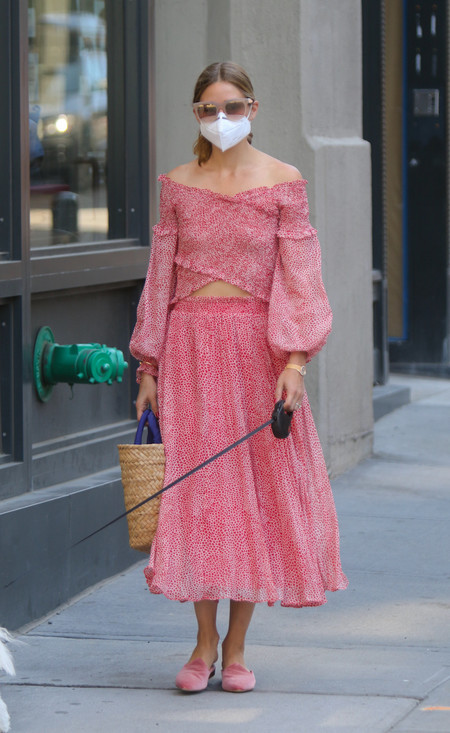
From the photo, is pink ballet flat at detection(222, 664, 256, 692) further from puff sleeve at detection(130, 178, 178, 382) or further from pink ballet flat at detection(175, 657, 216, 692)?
puff sleeve at detection(130, 178, 178, 382)

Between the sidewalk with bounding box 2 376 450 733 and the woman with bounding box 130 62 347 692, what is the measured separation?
216 millimetres

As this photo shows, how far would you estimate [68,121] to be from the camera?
19.2ft

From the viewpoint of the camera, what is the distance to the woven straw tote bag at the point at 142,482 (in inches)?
167

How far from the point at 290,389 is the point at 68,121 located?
223 centimetres

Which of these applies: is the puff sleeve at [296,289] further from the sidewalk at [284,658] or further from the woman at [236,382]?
the sidewalk at [284,658]

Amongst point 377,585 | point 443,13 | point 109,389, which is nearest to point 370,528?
point 377,585

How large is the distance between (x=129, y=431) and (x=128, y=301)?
591 millimetres

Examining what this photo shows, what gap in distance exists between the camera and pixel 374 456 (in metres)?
8.27

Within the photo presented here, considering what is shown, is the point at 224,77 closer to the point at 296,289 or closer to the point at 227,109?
the point at 227,109

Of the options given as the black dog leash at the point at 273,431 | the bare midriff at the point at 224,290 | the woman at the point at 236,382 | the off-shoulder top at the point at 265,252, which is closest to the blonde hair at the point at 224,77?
the woman at the point at 236,382

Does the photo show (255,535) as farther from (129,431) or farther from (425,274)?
(425,274)

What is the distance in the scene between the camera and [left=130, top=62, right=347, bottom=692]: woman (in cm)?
422

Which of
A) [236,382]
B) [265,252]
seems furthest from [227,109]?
[236,382]

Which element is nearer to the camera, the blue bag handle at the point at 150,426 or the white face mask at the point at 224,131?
the white face mask at the point at 224,131
